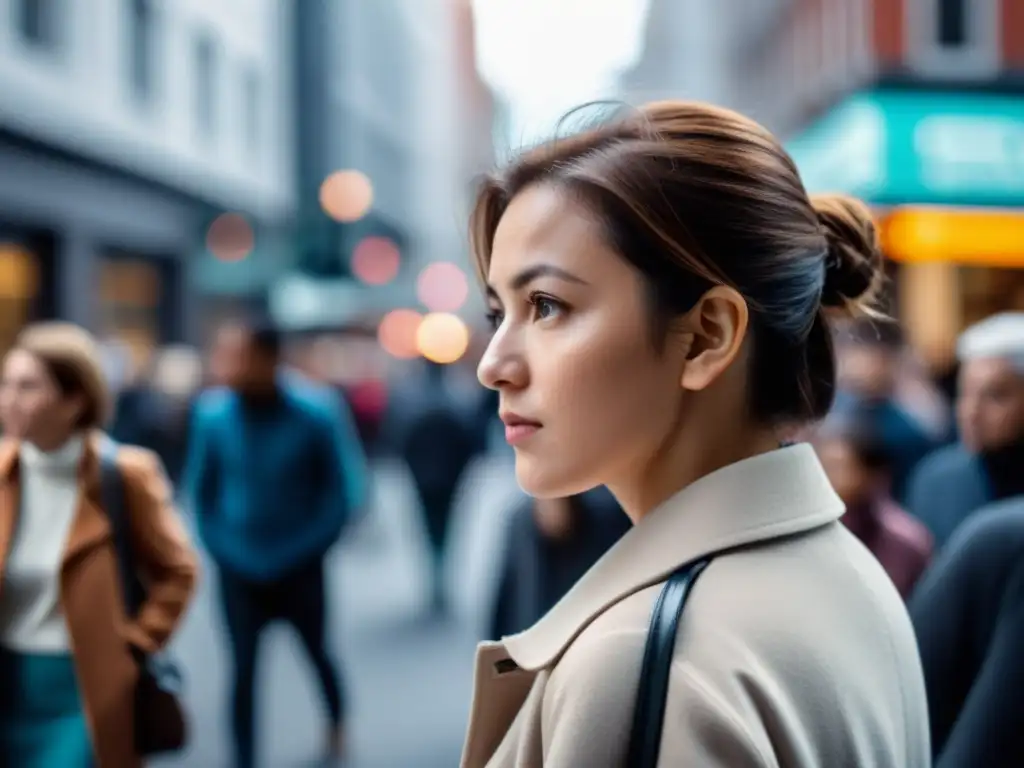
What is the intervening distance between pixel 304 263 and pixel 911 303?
16710 millimetres

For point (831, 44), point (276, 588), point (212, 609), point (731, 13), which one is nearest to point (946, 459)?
point (276, 588)

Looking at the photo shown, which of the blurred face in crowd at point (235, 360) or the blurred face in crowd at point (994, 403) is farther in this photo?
the blurred face in crowd at point (235, 360)

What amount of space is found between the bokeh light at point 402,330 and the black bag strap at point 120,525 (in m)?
29.2

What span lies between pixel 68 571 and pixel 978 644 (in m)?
2.43

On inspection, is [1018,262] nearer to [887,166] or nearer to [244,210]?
[887,166]

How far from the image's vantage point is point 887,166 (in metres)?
13.9

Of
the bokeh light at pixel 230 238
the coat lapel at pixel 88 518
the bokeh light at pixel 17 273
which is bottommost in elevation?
the coat lapel at pixel 88 518

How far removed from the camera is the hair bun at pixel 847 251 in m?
1.37

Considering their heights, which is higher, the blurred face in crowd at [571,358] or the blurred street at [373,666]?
the blurred face in crowd at [571,358]

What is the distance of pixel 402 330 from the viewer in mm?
36312

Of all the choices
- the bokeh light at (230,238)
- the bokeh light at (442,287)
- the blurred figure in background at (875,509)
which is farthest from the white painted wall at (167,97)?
the bokeh light at (442,287)

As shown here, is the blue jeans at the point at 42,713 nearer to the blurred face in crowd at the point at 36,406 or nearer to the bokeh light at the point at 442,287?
the blurred face in crowd at the point at 36,406

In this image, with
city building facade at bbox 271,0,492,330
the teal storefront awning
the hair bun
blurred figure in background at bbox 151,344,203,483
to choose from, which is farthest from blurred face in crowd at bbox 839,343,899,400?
city building facade at bbox 271,0,492,330

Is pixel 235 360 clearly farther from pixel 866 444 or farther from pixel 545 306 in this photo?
pixel 545 306
